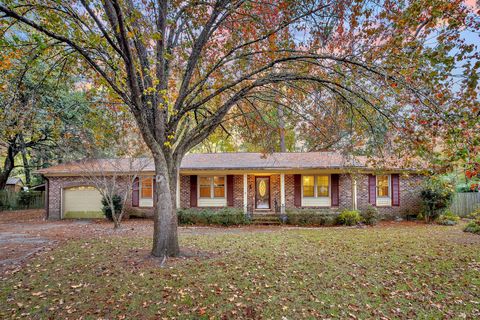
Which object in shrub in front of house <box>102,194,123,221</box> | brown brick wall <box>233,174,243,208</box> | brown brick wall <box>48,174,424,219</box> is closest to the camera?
shrub in front of house <box>102,194,123,221</box>

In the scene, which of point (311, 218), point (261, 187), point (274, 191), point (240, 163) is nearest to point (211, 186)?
point (240, 163)

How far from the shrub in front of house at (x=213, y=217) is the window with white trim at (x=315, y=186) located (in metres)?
3.99

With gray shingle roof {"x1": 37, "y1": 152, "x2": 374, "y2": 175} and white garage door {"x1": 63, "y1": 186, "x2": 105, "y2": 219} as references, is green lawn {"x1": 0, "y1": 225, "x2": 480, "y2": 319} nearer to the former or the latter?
gray shingle roof {"x1": 37, "y1": 152, "x2": 374, "y2": 175}

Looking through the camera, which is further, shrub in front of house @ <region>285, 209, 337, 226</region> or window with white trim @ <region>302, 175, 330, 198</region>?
window with white trim @ <region>302, 175, 330, 198</region>

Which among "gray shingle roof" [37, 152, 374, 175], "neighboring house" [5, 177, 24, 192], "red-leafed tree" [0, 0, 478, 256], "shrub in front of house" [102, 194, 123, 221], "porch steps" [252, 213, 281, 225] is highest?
"red-leafed tree" [0, 0, 478, 256]

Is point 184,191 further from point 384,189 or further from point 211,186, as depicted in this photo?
point 384,189

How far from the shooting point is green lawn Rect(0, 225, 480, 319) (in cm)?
418

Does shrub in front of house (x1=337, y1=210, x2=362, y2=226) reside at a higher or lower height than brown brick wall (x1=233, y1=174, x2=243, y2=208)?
lower

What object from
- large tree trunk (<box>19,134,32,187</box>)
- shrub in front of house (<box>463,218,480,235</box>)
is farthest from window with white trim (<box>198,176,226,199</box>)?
large tree trunk (<box>19,134,32,187</box>)

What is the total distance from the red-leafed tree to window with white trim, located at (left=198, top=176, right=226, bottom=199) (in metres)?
7.51

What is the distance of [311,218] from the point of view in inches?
520

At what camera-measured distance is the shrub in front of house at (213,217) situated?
13.2 meters

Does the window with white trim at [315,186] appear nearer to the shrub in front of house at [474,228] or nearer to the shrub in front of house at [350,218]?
the shrub in front of house at [350,218]

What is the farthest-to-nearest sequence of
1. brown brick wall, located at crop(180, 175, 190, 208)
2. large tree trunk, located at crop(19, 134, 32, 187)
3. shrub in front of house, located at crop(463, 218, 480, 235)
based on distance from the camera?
1. large tree trunk, located at crop(19, 134, 32, 187)
2. brown brick wall, located at crop(180, 175, 190, 208)
3. shrub in front of house, located at crop(463, 218, 480, 235)
